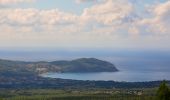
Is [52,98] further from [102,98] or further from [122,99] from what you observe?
[122,99]

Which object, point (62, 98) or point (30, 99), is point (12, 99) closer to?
point (30, 99)

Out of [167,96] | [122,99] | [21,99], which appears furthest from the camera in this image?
[21,99]

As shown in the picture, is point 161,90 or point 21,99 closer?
point 161,90

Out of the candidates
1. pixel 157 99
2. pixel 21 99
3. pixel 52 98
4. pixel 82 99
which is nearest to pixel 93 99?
pixel 82 99

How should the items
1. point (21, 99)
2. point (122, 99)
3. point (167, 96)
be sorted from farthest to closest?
1. point (21, 99)
2. point (122, 99)
3. point (167, 96)

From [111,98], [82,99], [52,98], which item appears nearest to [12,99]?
[52,98]

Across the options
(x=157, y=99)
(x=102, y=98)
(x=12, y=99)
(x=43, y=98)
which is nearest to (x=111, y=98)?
(x=102, y=98)

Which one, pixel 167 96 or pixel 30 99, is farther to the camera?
pixel 30 99
